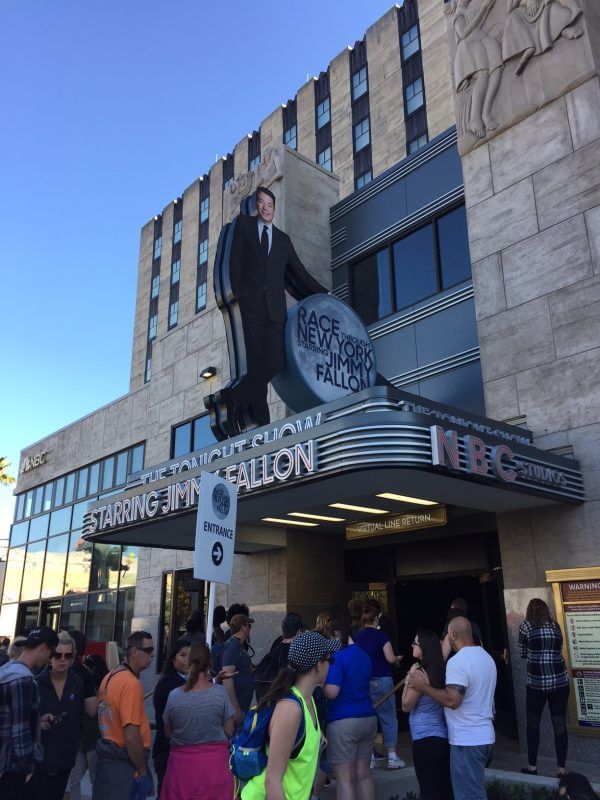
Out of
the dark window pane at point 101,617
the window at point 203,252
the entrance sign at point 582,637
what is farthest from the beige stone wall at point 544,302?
the window at point 203,252

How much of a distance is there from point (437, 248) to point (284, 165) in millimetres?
4602

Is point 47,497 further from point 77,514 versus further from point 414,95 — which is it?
point 414,95

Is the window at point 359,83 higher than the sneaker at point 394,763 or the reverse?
higher

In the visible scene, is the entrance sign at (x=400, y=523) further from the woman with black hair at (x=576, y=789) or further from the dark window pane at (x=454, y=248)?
the woman with black hair at (x=576, y=789)

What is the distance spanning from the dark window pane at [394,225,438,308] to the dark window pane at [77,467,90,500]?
13166 millimetres

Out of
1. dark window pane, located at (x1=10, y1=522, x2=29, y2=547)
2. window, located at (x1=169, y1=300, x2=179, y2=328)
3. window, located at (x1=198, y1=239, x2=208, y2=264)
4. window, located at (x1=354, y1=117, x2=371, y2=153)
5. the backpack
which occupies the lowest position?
the backpack

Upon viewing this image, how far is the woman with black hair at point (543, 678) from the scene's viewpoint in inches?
326

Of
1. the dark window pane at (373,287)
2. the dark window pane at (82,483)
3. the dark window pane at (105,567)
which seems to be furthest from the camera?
the dark window pane at (82,483)

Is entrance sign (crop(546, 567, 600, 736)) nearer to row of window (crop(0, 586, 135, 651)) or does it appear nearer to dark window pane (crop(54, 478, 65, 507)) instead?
row of window (crop(0, 586, 135, 651))

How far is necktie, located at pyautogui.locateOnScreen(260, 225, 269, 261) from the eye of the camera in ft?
41.6

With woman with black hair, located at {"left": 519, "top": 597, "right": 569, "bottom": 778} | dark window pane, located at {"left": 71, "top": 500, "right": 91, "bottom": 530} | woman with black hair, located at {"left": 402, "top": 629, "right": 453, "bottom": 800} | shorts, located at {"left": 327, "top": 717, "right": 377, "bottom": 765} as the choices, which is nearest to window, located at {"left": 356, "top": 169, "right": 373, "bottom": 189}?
dark window pane, located at {"left": 71, "top": 500, "right": 91, "bottom": 530}

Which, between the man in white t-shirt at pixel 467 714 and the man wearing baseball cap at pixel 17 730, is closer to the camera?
the man wearing baseball cap at pixel 17 730

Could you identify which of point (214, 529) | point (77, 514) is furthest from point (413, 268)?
point (77, 514)

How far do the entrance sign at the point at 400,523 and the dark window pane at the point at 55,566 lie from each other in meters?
13.6
